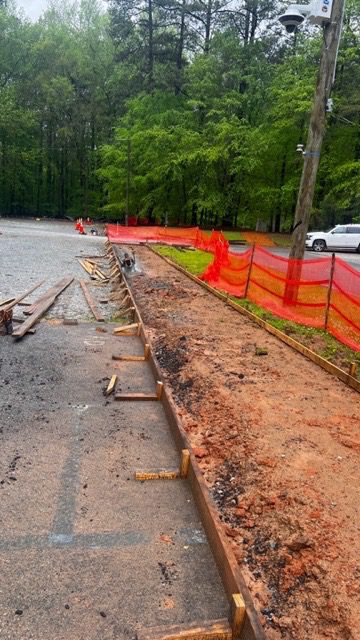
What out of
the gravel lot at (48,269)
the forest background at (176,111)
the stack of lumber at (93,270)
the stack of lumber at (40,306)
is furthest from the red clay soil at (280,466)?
the forest background at (176,111)

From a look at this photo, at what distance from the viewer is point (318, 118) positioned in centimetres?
878

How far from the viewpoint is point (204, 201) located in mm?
34844

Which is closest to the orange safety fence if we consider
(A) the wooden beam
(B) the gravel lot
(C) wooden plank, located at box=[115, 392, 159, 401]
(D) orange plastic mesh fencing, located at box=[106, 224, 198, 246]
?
(B) the gravel lot

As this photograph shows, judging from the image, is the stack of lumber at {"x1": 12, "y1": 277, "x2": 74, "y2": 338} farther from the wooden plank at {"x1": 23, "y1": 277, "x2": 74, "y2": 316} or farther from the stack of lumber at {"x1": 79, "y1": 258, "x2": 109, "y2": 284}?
the stack of lumber at {"x1": 79, "y1": 258, "x2": 109, "y2": 284}

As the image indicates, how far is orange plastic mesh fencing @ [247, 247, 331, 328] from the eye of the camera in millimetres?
8922

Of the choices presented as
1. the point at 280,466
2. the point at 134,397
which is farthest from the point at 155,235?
the point at 280,466

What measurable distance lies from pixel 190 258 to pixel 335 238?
10453 millimetres

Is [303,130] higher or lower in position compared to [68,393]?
higher

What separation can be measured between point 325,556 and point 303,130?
3396cm

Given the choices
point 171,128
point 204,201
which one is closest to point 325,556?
point 204,201

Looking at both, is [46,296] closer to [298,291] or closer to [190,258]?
[298,291]

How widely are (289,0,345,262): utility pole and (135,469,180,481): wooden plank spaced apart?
23.2 ft

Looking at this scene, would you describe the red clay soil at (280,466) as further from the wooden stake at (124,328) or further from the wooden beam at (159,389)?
the wooden stake at (124,328)

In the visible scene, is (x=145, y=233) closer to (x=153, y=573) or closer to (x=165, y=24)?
(x=165, y=24)
